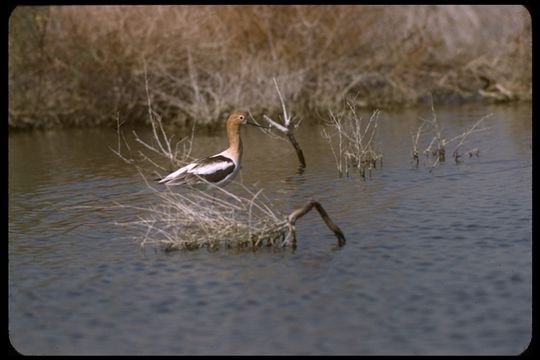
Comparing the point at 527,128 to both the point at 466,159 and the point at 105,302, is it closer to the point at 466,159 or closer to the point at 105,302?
the point at 466,159

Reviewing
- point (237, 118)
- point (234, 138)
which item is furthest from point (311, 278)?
point (237, 118)

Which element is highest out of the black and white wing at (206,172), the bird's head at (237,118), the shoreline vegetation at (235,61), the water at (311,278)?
the shoreline vegetation at (235,61)

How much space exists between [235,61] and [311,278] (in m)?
23.2

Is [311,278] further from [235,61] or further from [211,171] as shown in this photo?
[235,61]

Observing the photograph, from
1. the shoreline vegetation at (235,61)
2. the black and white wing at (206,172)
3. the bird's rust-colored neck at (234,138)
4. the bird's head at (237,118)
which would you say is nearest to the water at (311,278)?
the black and white wing at (206,172)

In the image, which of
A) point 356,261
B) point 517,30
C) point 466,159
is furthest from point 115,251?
point 517,30

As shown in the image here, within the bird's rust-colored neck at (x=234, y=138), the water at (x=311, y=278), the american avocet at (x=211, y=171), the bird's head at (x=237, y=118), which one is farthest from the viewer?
the bird's head at (x=237, y=118)

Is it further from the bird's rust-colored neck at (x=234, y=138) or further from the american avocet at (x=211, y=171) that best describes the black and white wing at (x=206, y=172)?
the bird's rust-colored neck at (x=234, y=138)

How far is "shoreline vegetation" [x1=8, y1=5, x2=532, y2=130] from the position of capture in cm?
3206

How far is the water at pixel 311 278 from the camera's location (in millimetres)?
8672

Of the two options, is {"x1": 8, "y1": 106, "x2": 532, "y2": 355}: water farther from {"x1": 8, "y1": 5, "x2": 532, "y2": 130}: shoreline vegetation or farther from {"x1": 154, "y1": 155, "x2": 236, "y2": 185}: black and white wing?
{"x1": 8, "y1": 5, "x2": 532, "y2": 130}: shoreline vegetation

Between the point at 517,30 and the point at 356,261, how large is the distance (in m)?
27.2

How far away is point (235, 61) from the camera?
33.0 meters

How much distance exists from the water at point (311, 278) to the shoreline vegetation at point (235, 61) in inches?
566
